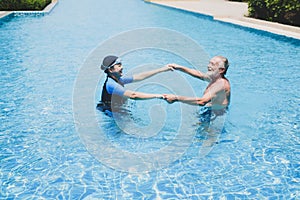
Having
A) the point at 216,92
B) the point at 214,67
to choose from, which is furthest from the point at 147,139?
the point at 214,67

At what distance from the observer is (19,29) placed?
53.7 ft

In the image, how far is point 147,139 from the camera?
20.1ft

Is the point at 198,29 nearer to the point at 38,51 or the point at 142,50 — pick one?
the point at 142,50

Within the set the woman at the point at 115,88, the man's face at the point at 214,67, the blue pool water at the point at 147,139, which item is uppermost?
the man's face at the point at 214,67

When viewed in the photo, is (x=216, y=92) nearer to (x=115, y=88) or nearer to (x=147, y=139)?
(x=147, y=139)

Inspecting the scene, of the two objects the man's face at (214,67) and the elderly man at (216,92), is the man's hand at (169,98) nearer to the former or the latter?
the elderly man at (216,92)

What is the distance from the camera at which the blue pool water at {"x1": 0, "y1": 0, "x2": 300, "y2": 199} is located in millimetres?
4805

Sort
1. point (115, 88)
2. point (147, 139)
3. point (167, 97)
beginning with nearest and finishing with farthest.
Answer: point (167, 97)
point (115, 88)
point (147, 139)

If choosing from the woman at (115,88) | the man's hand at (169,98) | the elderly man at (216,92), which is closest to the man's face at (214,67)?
the elderly man at (216,92)

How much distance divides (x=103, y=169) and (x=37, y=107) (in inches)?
114

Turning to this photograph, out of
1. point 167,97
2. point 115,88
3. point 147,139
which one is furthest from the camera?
point 147,139

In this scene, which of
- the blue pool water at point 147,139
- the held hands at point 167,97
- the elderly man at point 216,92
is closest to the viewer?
the blue pool water at point 147,139

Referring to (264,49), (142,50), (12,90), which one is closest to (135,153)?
(12,90)

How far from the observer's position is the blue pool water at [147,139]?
480 centimetres
